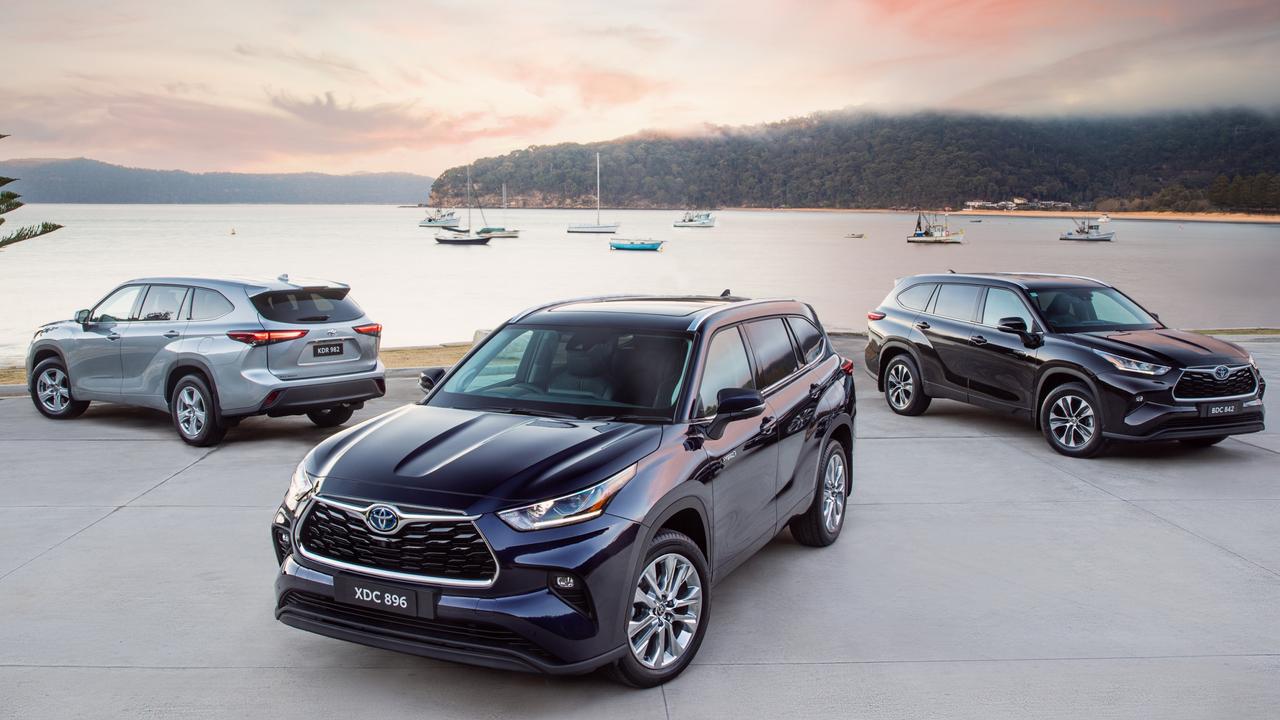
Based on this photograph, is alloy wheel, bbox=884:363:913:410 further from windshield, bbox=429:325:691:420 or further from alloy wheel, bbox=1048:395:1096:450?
windshield, bbox=429:325:691:420

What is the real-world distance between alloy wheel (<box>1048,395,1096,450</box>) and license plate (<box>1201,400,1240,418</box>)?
0.93 m

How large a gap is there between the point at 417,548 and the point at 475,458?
0.49 metres

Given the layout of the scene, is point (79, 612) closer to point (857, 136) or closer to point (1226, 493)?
point (1226, 493)

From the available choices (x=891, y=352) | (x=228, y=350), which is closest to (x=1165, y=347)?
(x=891, y=352)

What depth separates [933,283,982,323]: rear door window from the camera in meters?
10.8

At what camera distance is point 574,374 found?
5.35 meters

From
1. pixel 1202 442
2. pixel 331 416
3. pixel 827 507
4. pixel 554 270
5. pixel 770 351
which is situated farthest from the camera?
pixel 554 270

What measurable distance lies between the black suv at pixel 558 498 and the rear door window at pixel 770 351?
3 centimetres

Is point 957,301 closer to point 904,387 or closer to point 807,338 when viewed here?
point 904,387

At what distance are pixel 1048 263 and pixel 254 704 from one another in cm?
11764

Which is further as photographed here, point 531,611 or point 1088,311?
point 1088,311

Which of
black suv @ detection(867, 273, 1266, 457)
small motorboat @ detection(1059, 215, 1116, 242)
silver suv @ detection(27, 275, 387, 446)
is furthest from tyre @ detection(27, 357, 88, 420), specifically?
small motorboat @ detection(1059, 215, 1116, 242)

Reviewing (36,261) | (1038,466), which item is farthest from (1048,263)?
(1038,466)

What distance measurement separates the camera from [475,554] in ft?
13.3
